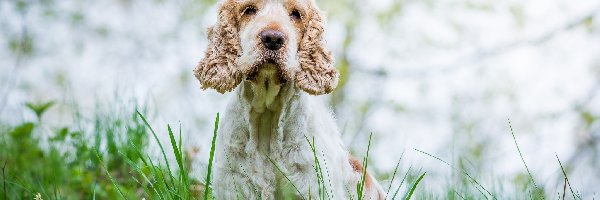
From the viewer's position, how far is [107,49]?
43.4 ft

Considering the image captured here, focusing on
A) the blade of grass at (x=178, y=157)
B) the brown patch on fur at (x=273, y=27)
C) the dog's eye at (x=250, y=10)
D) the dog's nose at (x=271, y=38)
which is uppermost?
the dog's eye at (x=250, y=10)

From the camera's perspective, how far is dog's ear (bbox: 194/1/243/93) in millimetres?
3033

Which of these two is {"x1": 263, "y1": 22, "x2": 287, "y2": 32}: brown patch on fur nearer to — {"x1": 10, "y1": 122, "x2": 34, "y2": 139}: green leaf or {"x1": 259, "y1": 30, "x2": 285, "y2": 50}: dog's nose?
{"x1": 259, "y1": 30, "x2": 285, "y2": 50}: dog's nose

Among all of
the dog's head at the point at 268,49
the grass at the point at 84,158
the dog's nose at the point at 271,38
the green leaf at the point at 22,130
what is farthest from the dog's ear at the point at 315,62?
the green leaf at the point at 22,130

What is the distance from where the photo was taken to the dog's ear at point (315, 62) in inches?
119

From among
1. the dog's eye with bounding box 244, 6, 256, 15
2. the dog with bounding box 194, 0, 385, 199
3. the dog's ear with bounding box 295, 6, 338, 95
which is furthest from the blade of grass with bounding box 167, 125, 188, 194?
the dog's eye with bounding box 244, 6, 256, 15

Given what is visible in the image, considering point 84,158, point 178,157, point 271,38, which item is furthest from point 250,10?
point 84,158

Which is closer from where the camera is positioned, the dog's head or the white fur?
the dog's head

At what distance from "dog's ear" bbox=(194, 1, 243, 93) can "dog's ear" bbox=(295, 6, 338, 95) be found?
260 millimetres

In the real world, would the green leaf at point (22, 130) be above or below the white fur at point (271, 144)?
above

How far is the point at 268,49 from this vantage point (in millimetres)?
2826

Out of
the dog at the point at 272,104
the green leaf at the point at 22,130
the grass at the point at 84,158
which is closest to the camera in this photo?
the dog at the point at 272,104

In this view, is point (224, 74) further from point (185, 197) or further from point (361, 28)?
point (361, 28)

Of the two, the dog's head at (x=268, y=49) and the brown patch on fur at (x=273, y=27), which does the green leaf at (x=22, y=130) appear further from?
the brown patch on fur at (x=273, y=27)
